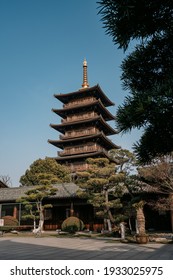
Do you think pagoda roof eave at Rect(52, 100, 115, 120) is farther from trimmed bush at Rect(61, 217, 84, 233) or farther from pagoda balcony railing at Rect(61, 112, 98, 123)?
trimmed bush at Rect(61, 217, 84, 233)

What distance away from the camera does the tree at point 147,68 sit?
412cm

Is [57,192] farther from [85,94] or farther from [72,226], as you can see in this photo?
[85,94]

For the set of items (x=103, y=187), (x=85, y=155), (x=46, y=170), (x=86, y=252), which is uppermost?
(x=85, y=155)

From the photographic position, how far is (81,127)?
117 feet

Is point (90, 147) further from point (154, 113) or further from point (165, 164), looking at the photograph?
point (154, 113)

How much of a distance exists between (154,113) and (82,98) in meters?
32.6

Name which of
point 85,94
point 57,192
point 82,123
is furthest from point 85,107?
point 57,192

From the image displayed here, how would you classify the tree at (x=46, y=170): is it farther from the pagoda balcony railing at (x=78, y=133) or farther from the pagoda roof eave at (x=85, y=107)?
the pagoda roof eave at (x=85, y=107)

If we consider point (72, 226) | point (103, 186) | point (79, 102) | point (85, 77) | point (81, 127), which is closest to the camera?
point (103, 186)

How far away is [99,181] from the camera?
17.6 m

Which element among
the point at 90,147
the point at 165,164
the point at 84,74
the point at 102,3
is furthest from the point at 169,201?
the point at 84,74

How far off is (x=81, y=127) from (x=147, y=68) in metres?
30.3

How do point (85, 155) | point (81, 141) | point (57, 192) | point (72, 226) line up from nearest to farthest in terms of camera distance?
1. point (72, 226)
2. point (57, 192)
3. point (85, 155)
4. point (81, 141)
